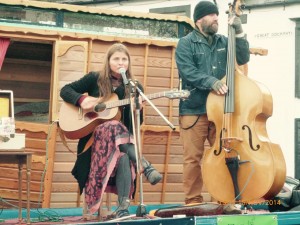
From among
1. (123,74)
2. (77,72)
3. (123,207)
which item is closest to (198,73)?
(123,74)

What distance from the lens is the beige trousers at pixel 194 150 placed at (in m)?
5.53

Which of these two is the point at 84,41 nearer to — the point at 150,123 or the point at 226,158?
the point at 150,123

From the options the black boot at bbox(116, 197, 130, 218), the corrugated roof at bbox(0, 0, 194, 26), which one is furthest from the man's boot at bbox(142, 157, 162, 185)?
the corrugated roof at bbox(0, 0, 194, 26)

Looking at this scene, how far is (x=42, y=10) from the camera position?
313 inches

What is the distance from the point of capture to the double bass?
509cm

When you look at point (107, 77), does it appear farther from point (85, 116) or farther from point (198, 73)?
point (198, 73)

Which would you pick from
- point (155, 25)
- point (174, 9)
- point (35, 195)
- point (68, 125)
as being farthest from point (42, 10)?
point (174, 9)

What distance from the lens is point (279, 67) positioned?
1529 centimetres

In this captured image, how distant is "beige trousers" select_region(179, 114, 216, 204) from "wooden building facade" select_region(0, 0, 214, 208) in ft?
6.88

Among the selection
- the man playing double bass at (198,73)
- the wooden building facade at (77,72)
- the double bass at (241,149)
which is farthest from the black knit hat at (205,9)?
the wooden building facade at (77,72)

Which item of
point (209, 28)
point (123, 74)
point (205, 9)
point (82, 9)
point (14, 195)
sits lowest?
point (14, 195)

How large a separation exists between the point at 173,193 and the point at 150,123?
0.85m

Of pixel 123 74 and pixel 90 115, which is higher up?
pixel 123 74

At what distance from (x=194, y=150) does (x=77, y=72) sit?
242 cm
